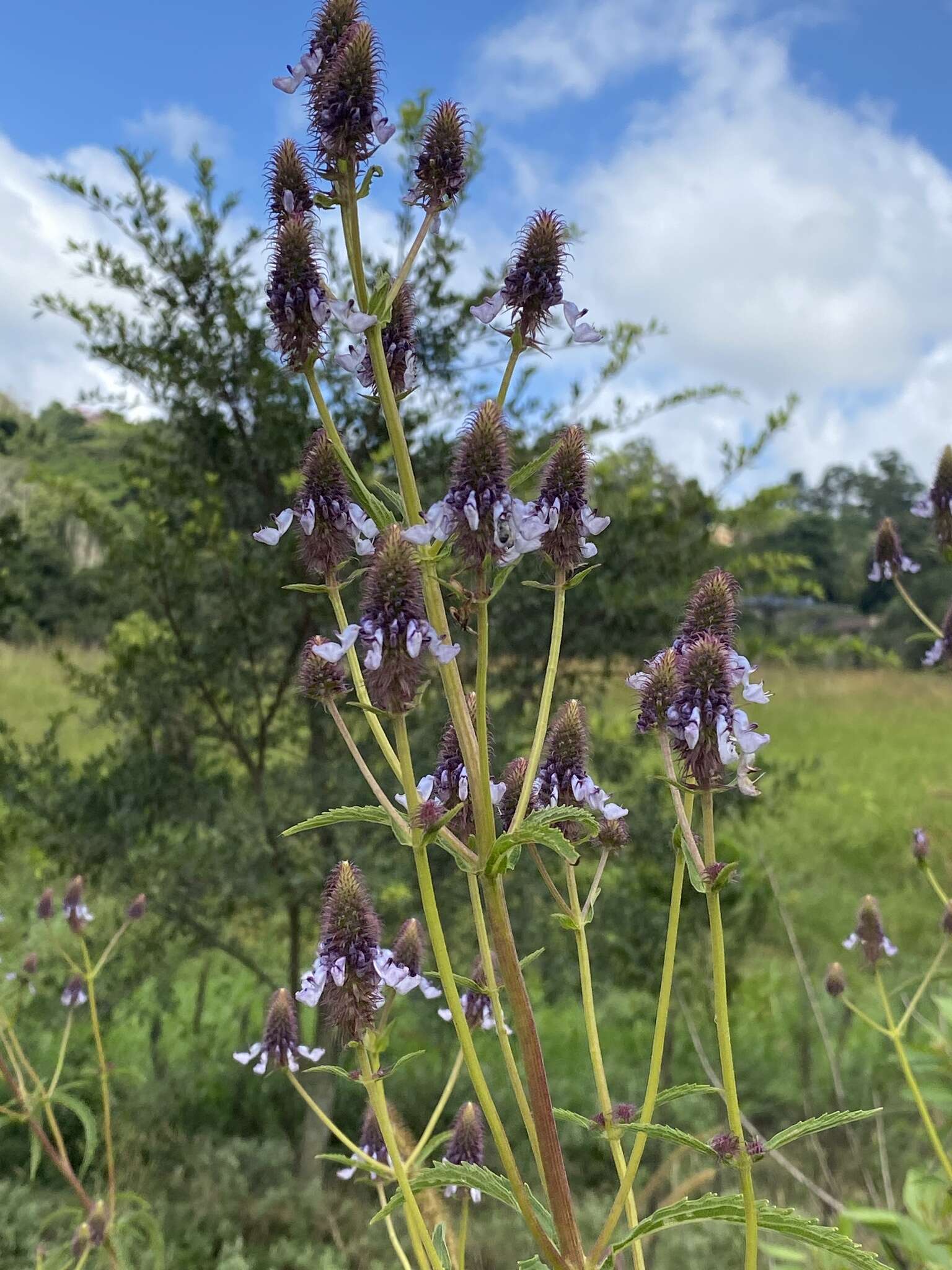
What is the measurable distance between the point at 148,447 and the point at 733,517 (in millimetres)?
2916

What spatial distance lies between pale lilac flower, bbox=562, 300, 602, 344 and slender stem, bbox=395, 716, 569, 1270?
0.53 m

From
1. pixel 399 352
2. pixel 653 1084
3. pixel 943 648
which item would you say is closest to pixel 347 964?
pixel 653 1084

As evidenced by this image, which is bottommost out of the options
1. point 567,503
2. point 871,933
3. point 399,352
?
point 871,933

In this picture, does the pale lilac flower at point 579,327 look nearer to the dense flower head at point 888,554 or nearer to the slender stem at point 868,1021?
the slender stem at point 868,1021

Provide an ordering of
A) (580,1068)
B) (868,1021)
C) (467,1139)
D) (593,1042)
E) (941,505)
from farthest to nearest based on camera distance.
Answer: (580,1068)
(941,505)
(868,1021)
(467,1139)
(593,1042)

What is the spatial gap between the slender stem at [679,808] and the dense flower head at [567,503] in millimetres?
259

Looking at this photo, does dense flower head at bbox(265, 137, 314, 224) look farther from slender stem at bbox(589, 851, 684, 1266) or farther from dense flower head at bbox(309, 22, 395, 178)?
slender stem at bbox(589, 851, 684, 1266)

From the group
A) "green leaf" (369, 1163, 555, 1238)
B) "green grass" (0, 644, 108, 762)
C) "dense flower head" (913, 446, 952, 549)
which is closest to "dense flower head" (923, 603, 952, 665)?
"dense flower head" (913, 446, 952, 549)

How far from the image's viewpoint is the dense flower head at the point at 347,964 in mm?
1364

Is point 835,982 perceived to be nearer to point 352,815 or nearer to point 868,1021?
point 868,1021

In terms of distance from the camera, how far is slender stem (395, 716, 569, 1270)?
99 cm

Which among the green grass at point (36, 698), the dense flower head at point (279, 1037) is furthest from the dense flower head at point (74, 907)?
the green grass at point (36, 698)

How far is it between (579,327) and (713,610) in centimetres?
41

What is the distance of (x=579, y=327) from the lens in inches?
48.4
